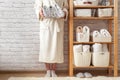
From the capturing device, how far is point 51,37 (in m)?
3.82

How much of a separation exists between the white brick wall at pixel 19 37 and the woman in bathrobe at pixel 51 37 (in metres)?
0.28

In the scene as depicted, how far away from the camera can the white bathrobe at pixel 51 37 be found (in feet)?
12.4

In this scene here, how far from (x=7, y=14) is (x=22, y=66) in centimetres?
84

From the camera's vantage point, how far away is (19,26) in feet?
13.4

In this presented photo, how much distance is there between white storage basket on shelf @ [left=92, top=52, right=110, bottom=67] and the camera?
12.3 ft

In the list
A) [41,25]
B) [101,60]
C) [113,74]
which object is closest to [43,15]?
[41,25]

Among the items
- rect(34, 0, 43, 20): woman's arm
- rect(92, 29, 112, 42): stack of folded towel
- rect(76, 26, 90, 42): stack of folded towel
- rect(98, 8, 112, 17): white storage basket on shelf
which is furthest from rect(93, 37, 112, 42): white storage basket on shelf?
rect(34, 0, 43, 20): woman's arm

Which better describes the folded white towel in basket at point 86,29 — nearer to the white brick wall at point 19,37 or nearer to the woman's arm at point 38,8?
the white brick wall at point 19,37

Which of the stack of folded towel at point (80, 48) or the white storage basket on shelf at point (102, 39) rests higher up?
the white storage basket on shelf at point (102, 39)

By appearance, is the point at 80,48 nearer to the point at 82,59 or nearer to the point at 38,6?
the point at 82,59

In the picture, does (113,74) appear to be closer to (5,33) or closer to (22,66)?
(22,66)

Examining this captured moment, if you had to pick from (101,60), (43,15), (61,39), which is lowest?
(101,60)

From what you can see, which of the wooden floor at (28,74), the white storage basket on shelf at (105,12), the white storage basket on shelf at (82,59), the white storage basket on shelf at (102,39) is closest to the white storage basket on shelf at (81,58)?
the white storage basket on shelf at (82,59)

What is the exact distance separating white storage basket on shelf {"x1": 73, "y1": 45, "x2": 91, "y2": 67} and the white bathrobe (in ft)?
0.79
